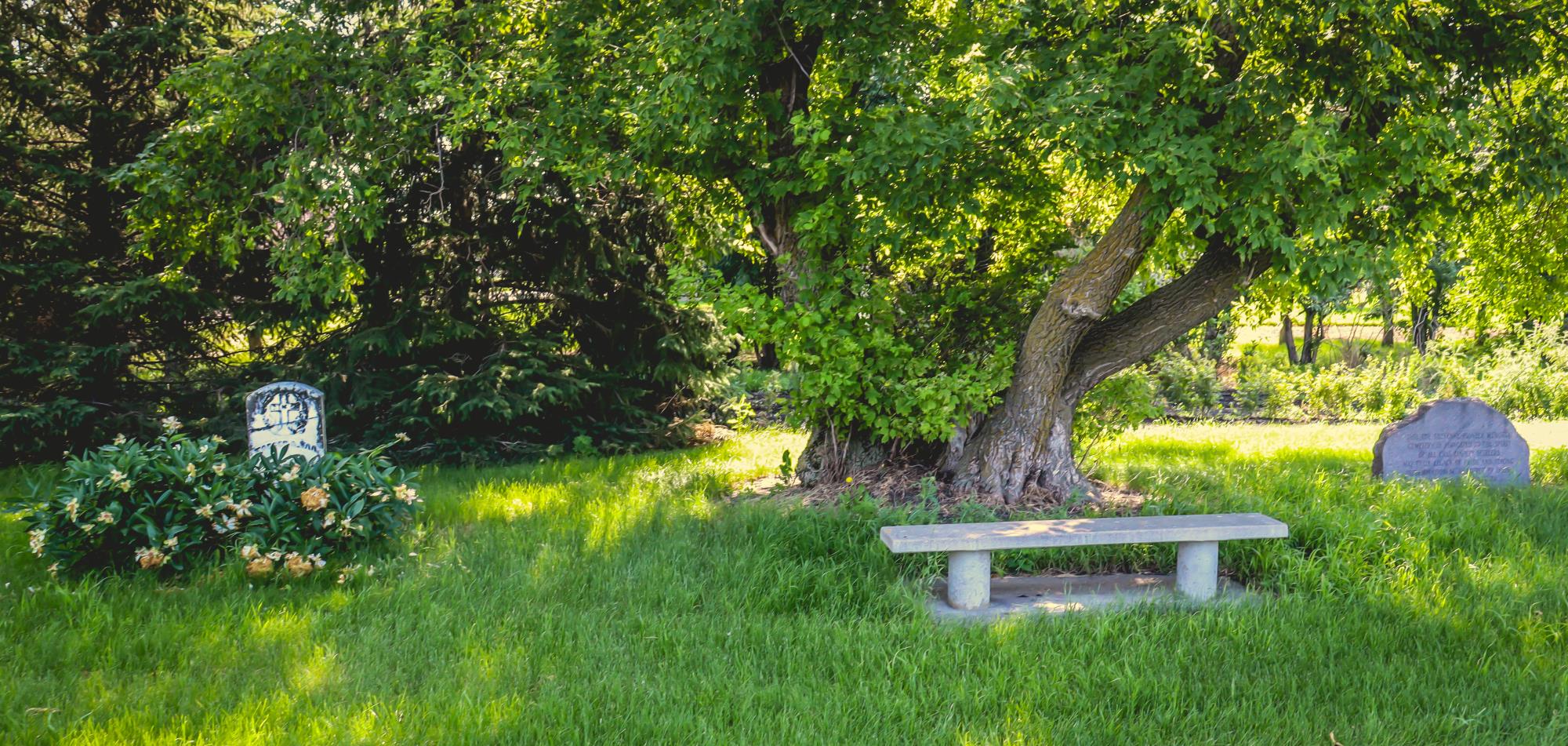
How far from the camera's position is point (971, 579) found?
5.46m

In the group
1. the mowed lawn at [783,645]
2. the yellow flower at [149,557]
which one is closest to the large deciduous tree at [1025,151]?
the mowed lawn at [783,645]

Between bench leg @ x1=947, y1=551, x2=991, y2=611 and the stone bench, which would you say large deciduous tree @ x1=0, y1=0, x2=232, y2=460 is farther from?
bench leg @ x1=947, y1=551, x2=991, y2=611

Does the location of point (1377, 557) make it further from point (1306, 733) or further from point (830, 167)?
point (830, 167)

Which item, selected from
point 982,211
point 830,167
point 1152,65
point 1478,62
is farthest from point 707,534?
point 1478,62

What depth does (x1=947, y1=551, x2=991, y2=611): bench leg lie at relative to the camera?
545 centimetres

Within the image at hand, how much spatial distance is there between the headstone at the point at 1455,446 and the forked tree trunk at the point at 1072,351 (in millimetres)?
2410

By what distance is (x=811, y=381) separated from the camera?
7195 millimetres

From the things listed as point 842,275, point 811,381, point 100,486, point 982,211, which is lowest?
point 100,486

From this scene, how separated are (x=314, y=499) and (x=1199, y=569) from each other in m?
5.20

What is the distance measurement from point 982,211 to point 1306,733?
15.8 ft

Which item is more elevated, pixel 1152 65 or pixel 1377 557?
pixel 1152 65

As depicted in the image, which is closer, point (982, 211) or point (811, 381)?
point (811, 381)

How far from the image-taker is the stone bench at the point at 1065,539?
539 cm

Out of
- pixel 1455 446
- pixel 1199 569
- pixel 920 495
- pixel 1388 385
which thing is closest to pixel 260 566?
pixel 920 495
